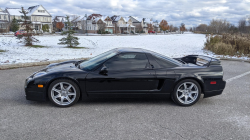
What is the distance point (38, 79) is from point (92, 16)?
75.3 meters

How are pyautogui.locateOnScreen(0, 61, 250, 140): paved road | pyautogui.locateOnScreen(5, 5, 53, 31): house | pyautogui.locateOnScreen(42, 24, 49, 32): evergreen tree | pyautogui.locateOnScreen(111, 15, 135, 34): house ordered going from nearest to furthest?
1. pyautogui.locateOnScreen(0, 61, 250, 140): paved road
2. pyautogui.locateOnScreen(42, 24, 49, 32): evergreen tree
3. pyautogui.locateOnScreen(5, 5, 53, 31): house
4. pyautogui.locateOnScreen(111, 15, 135, 34): house

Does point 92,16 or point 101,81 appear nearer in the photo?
point 101,81

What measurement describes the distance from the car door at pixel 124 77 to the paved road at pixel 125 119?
0.43m

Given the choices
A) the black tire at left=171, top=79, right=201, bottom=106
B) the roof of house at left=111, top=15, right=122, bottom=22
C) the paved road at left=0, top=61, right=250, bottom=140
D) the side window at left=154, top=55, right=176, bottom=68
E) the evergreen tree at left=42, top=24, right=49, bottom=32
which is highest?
the roof of house at left=111, top=15, right=122, bottom=22

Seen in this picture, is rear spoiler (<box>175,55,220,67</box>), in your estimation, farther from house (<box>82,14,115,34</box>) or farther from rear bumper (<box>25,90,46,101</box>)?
house (<box>82,14,115,34</box>)

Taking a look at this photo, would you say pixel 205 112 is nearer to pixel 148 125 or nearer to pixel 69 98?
pixel 148 125

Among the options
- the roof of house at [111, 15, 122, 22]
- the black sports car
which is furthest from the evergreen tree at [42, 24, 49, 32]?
the black sports car

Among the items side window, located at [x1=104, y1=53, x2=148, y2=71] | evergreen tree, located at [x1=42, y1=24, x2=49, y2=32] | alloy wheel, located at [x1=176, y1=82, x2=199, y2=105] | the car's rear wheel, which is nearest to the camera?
the car's rear wheel

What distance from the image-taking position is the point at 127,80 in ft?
14.7

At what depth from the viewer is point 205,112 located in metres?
4.41

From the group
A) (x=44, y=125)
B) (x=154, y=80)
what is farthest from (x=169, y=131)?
(x=44, y=125)

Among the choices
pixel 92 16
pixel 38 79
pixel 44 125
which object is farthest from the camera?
pixel 92 16

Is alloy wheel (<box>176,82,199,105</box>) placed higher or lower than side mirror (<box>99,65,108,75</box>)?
lower

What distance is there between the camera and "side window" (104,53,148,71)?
179 inches
